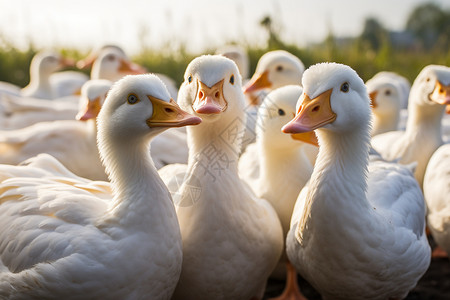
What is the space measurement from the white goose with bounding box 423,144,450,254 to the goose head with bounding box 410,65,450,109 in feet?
1.60

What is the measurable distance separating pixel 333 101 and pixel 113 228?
132 cm

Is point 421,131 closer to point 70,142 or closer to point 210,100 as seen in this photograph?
point 210,100

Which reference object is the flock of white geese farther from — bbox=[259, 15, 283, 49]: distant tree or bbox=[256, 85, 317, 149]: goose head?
bbox=[259, 15, 283, 49]: distant tree

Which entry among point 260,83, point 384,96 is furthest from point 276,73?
point 384,96

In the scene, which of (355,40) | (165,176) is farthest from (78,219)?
(355,40)

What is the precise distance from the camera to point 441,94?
4695 mm

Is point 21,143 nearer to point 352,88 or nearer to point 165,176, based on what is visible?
point 165,176

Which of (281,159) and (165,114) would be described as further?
(281,159)

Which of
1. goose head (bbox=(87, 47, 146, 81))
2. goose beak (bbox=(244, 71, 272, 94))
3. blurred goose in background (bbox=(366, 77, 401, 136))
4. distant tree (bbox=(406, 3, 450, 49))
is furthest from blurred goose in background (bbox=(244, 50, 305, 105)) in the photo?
distant tree (bbox=(406, 3, 450, 49))

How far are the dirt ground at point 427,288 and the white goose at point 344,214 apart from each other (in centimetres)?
112

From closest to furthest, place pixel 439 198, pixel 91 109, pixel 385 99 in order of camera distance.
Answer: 1. pixel 439 198
2. pixel 91 109
3. pixel 385 99

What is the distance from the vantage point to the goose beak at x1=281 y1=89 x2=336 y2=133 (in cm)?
277

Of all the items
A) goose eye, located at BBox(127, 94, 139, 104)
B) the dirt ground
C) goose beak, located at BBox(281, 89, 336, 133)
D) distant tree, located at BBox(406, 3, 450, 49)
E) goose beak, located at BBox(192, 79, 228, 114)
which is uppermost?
goose eye, located at BBox(127, 94, 139, 104)

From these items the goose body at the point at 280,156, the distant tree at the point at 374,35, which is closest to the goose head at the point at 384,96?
the goose body at the point at 280,156
